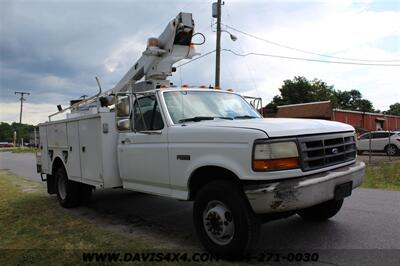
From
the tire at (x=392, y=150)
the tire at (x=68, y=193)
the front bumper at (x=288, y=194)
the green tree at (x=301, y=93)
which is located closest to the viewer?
the front bumper at (x=288, y=194)

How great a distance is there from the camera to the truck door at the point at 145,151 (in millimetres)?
5238

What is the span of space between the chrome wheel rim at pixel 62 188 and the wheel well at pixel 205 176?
3.99 m

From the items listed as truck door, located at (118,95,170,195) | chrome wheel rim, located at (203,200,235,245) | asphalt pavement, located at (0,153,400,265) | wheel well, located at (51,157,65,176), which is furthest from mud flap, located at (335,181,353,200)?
wheel well, located at (51,157,65,176)

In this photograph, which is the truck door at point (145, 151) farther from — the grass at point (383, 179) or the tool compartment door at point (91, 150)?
the grass at point (383, 179)

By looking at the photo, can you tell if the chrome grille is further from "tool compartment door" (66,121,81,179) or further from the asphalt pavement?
"tool compartment door" (66,121,81,179)

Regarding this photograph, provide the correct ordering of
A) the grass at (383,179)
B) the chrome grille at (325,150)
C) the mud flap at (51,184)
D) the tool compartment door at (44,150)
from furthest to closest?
the grass at (383,179) → the tool compartment door at (44,150) → the mud flap at (51,184) → the chrome grille at (325,150)

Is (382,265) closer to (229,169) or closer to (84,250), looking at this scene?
(229,169)

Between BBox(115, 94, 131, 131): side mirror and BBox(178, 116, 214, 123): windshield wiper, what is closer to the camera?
BBox(178, 116, 214, 123): windshield wiper

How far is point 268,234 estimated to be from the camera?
5324 millimetres

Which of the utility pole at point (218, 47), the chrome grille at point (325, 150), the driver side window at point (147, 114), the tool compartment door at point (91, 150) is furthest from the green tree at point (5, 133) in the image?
the chrome grille at point (325, 150)

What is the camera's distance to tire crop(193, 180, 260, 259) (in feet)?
13.6

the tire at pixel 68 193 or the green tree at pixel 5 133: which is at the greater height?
the green tree at pixel 5 133

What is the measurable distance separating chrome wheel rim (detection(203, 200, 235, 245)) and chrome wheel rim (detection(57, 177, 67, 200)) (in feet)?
14.2

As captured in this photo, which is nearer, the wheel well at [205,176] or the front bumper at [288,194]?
the front bumper at [288,194]
